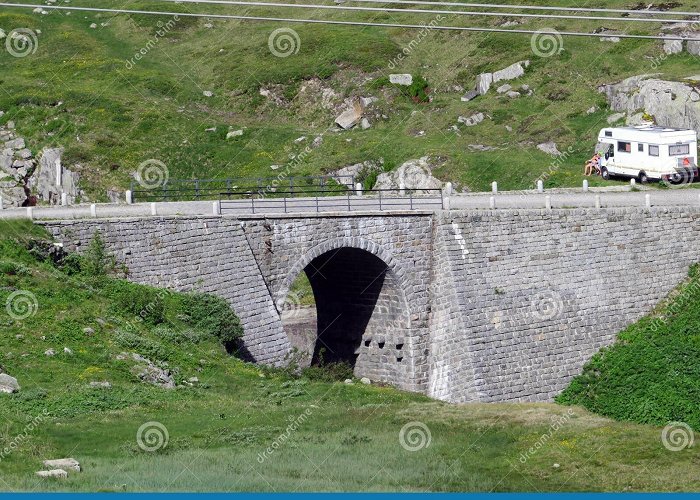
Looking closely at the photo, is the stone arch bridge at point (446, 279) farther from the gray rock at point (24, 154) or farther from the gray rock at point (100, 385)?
the gray rock at point (24, 154)

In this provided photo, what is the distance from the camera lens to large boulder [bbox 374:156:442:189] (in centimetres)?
7481

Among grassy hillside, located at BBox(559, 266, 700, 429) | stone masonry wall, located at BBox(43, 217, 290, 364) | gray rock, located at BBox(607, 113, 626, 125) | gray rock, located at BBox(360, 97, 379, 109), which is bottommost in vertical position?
grassy hillside, located at BBox(559, 266, 700, 429)

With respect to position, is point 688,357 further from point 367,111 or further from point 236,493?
point 367,111

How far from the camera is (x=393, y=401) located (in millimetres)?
49750

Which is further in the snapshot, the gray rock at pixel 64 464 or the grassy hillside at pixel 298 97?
the grassy hillside at pixel 298 97

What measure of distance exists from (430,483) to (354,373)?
1925 centimetres

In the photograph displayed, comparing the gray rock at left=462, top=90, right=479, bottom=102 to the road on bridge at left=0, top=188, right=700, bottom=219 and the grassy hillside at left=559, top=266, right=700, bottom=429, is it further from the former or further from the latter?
the grassy hillside at left=559, top=266, right=700, bottom=429

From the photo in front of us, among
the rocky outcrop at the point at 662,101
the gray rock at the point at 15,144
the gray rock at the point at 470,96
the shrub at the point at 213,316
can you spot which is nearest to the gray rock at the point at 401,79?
the gray rock at the point at 470,96

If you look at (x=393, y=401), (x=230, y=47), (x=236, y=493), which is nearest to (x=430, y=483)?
(x=236, y=493)

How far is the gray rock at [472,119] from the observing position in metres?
82.4

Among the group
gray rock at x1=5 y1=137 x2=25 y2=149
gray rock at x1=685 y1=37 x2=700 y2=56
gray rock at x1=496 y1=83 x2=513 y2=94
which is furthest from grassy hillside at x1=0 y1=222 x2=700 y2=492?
gray rock at x1=685 y1=37 x2=700 y2=56

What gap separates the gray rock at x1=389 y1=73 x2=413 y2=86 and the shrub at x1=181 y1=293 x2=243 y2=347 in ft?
131

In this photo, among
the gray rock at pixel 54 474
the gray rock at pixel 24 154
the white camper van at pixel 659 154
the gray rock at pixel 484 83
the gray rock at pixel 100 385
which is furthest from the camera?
the gray rock at pixel 484 83

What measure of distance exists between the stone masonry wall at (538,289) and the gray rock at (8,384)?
61.1 ft
